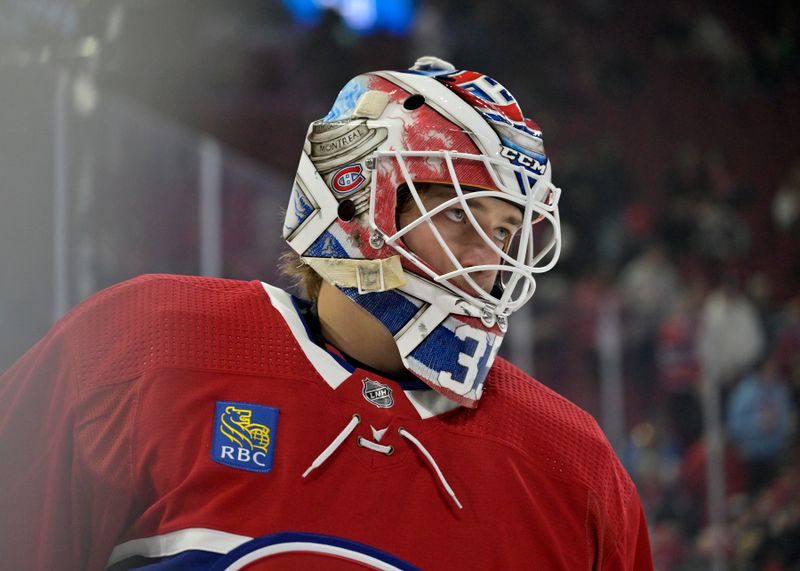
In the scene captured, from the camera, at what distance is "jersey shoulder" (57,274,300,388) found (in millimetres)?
1298

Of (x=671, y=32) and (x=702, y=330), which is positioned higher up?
(x=671, y=32)

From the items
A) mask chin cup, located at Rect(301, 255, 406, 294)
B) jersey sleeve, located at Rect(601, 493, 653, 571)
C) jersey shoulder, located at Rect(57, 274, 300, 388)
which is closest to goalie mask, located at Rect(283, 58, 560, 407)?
mask chin cup, located at Rect(301, 255, 406, 294)

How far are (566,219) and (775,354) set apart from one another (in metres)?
1.50

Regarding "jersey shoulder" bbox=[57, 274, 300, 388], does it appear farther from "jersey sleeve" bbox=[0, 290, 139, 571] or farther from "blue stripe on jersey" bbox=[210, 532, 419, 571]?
"blue stripe on jersey" bbox=[210, 532, 419, 571]

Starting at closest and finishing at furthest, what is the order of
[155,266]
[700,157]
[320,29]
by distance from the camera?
[155,266], [320,29], [700,157]

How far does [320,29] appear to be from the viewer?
646 centimetres

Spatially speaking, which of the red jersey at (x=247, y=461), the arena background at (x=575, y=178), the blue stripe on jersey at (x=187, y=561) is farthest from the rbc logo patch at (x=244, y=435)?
the arena background at (x=575, y=178)

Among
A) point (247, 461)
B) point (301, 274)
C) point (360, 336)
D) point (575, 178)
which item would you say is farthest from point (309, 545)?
point (575, 178)

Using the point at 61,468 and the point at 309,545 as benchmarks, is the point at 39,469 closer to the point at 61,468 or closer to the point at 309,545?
the point at 61,468

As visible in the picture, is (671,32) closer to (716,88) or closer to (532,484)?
(716,88)

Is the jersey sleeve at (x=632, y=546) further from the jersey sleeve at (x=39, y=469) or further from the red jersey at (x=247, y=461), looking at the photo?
the jersey sleeve at (x=39, y=469)

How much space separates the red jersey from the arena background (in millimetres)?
263

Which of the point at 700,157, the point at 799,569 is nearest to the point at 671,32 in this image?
the point at 700,157

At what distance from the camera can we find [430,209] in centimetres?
140
